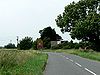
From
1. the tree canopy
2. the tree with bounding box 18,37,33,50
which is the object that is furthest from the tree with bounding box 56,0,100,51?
the tree canopy

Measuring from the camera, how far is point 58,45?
12550cm

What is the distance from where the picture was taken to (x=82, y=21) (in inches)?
3041

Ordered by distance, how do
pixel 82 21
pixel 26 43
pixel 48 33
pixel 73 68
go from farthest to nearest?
1. pixel 48 33
2. pixel 26 43
3. pixel 82 21
4. pixel 73 68

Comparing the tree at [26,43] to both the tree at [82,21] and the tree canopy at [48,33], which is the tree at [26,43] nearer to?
the tree canopy at [48,33]

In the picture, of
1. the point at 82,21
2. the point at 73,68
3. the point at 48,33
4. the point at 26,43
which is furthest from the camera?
the point at 48,33

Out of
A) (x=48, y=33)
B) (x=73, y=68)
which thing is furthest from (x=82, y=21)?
(x=48, y=33)

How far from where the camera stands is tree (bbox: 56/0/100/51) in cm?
7362

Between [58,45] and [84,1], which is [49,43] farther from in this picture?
[84,1]

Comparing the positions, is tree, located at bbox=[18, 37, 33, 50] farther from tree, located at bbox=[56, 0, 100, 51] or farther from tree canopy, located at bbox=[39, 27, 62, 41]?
tree, located at bbox=[56, 0, 100, 51]

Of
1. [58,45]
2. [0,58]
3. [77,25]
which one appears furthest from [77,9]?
[0,58]

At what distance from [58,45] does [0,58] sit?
103998mm

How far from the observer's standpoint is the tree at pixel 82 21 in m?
73.6

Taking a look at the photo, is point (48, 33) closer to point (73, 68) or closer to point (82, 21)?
point (82, 21)

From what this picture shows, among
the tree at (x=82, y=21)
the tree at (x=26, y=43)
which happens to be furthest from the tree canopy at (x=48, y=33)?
the tree at (x=82, y=21)
